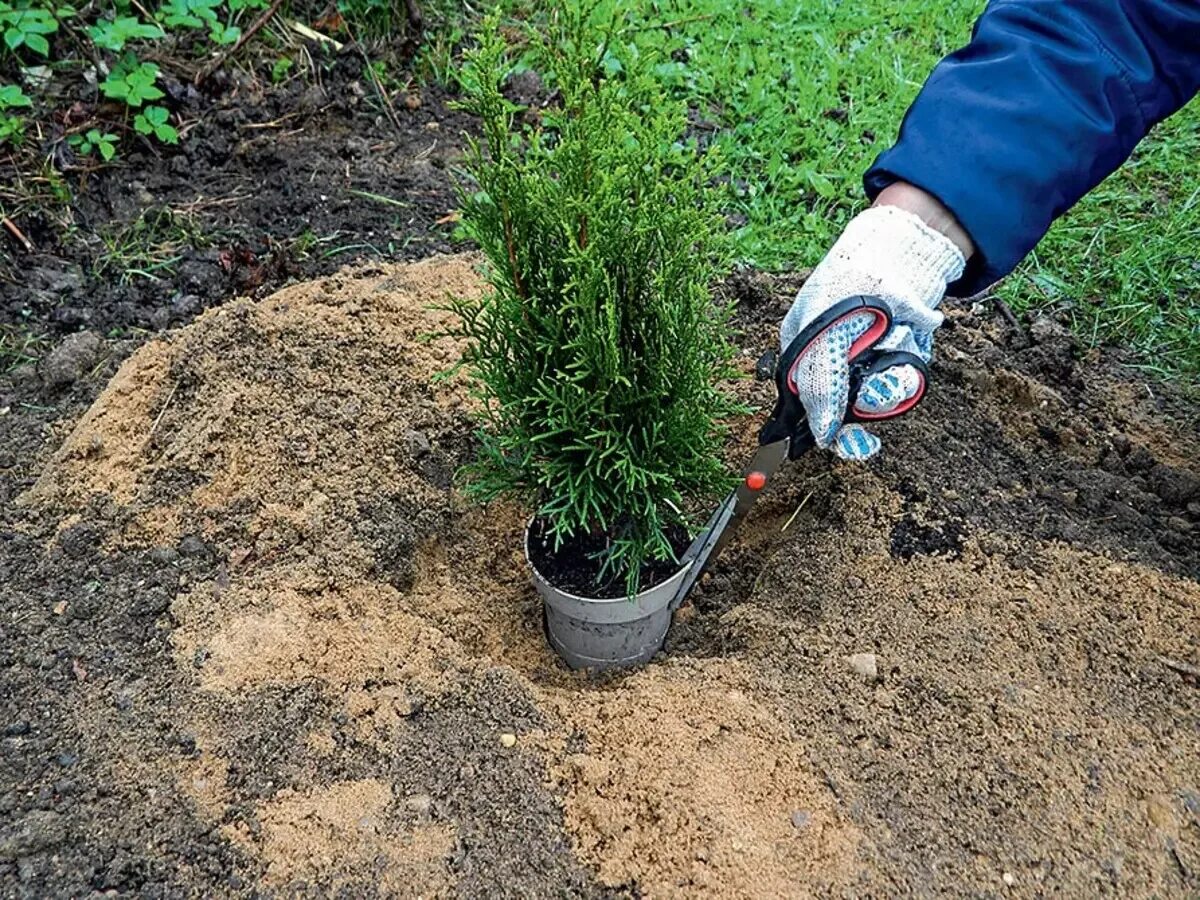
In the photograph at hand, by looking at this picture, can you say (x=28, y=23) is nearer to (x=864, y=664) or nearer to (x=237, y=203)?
(x=237, y=203)

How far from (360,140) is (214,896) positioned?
3.47 meters

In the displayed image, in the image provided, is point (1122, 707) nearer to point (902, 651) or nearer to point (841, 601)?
point (902, 651)

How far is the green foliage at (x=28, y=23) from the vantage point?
416cm

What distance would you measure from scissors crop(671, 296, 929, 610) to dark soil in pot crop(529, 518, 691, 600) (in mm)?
65

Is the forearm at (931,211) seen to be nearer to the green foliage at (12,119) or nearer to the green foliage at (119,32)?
the green foliage at (119,32)

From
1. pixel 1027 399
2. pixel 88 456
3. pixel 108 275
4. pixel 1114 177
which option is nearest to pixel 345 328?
pixel 88 456

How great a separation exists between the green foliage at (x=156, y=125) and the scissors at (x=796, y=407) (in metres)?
3.14

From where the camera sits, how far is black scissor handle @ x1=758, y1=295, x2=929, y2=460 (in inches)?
94.5

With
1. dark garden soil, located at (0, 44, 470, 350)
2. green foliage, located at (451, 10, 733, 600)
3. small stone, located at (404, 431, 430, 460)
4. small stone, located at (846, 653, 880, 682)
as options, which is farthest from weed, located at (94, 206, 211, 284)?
small stone, located at (846, 653, 880, 682)

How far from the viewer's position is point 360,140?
4695 mm

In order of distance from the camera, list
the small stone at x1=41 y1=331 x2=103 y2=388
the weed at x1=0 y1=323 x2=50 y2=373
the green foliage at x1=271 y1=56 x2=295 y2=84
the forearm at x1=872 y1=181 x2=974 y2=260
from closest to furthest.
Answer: the forearm at x1=872 y1=181 x2=974 y2=260, the small stone at x1=41 y1=331 x2=103 y2=388, the weed at x1=0 y1=323 x2=50 y2=373, the green foliage at x1=271 y1=56 x2=295 y2=84

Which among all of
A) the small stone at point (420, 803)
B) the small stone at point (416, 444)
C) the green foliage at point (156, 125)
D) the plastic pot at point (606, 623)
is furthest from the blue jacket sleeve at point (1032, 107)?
the green foliage at point (156, 125)

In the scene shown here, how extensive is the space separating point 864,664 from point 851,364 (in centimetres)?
76

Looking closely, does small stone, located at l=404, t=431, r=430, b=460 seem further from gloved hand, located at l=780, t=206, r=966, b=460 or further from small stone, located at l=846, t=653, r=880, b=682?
small stone, located at l=846, t=653, r=880, b=682
